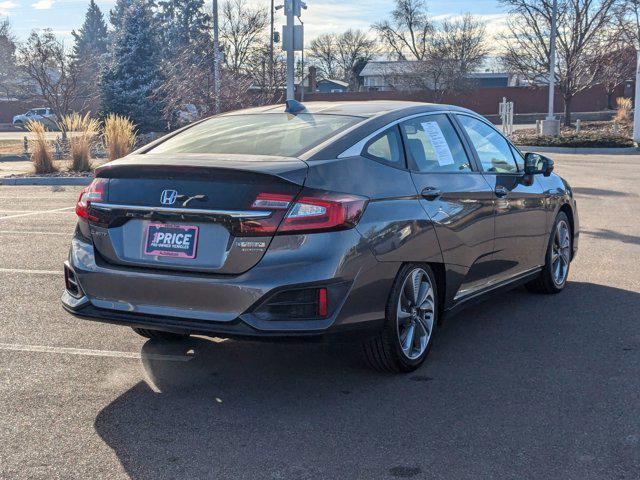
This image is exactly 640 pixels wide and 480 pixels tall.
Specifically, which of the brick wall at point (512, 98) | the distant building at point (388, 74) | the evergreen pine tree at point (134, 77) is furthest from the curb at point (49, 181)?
the distant building at point (388, 74)

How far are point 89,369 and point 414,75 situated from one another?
5418 cm

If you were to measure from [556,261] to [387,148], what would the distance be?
2.81m

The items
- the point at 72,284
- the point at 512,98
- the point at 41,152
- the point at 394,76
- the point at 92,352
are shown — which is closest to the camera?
the point at 72,284

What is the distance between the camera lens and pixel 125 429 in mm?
3957

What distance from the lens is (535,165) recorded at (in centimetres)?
630

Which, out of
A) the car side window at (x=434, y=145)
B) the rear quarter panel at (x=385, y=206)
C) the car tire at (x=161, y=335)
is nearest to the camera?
the rear quarter panel at (x=385, y=206)

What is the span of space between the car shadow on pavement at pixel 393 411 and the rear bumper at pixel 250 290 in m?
0.45

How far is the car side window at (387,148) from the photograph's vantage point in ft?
15.3

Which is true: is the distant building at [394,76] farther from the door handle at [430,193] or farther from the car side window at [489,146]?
the door handle at [430,193]

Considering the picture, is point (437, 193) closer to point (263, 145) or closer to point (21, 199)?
point (263, 145)

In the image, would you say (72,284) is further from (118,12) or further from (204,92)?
(118,12)

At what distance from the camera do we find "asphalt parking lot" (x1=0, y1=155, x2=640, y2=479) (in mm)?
3578

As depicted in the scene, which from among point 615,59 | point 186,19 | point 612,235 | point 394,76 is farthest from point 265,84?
point 186,19

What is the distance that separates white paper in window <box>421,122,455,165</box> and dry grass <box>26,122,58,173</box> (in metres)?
16.5
